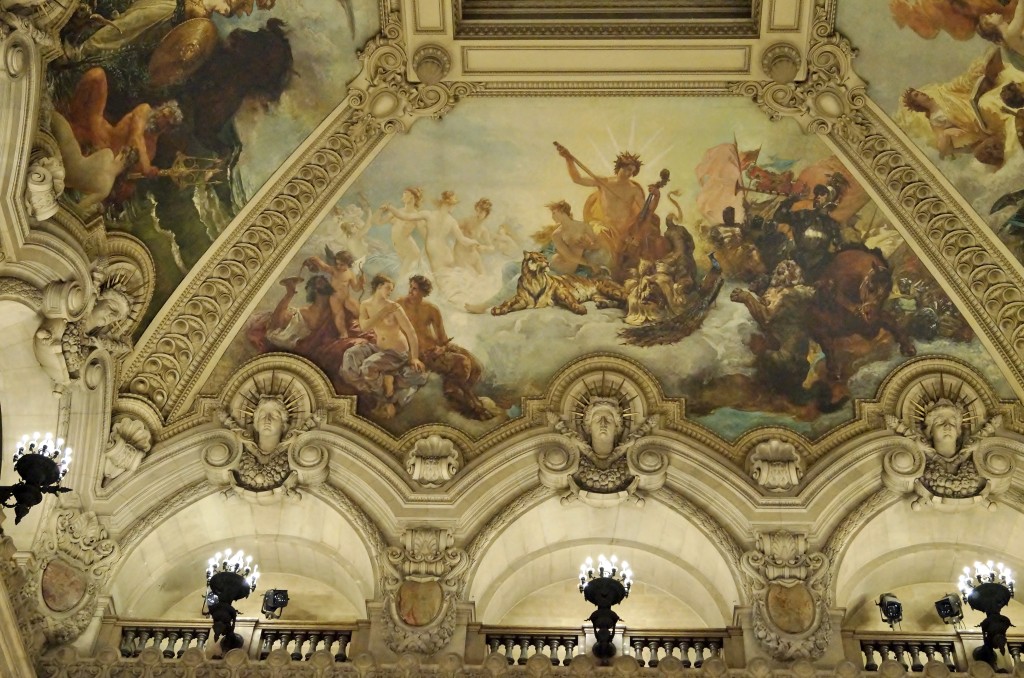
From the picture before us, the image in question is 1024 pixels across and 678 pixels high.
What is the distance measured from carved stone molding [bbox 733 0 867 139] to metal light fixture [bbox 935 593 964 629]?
501cm

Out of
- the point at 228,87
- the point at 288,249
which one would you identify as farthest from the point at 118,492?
the point at 228,87

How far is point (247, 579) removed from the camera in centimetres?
1218

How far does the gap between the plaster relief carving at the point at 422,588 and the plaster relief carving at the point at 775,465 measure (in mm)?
3144

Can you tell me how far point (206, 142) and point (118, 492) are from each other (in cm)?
372

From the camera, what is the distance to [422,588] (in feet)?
41.5

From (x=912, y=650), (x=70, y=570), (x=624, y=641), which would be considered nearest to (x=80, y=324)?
(x=70, y=570)

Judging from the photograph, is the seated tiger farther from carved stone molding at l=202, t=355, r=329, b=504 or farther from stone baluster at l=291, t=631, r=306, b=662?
stone baluster at l=291, t=631, r=306, b=662

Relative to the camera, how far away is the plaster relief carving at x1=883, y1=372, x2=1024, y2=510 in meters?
13.3

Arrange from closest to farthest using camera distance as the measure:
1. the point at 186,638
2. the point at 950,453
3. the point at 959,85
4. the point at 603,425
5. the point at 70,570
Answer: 1. the point at 186,638
2. the point at 70,570
3. the point at 950,453
4. the point at 959,85
5. the point at 603,425

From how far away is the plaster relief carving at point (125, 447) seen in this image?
1330 centimetres

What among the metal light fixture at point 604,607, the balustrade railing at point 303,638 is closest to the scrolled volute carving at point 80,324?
the balustrade railing at point 303,638

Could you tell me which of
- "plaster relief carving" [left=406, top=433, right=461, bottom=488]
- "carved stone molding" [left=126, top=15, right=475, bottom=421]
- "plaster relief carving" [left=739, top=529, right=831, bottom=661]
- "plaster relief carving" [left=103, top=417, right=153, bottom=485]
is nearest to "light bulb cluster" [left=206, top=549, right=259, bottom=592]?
"plaster relief carving" [left=103, top=417, right=153, bottom=485]

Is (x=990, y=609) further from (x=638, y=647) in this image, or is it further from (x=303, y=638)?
(x=303, y=638)

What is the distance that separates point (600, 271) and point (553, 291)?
1.87ft
